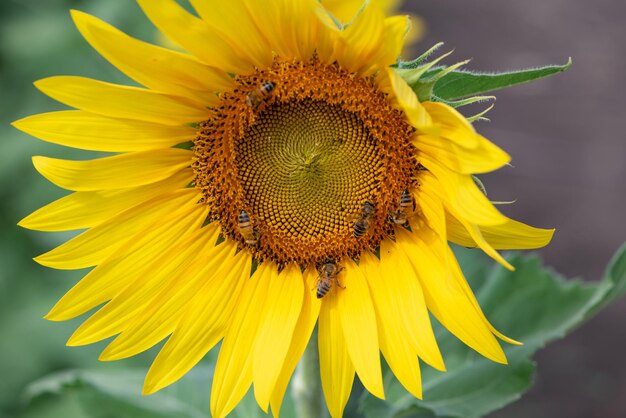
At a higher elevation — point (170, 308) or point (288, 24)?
point (288, 24)

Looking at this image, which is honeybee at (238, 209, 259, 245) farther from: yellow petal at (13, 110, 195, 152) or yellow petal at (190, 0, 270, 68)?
yellow petal at (190, 0, 270, 68)

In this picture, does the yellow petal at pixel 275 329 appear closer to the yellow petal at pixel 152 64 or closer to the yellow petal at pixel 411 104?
the yellow petal at pixel 152 64

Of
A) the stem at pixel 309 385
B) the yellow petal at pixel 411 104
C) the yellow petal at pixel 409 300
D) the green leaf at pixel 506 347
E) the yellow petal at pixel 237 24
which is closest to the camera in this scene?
the yellow petal at pixel 411 104

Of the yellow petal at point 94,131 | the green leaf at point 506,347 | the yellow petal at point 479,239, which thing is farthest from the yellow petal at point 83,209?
the green leaf at point 506,347

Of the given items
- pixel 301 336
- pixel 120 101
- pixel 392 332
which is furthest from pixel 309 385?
pixel 120 101

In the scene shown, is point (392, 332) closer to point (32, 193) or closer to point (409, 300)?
point (409, 300)
